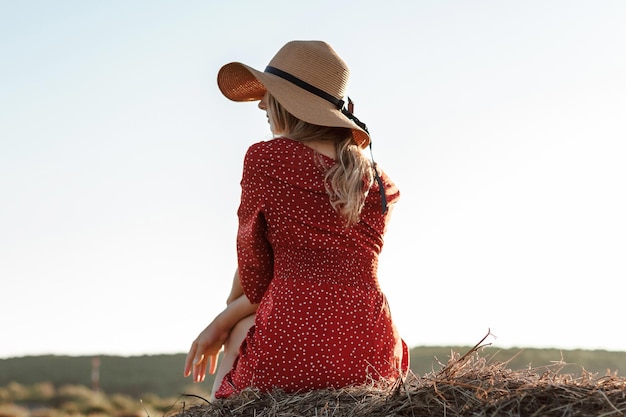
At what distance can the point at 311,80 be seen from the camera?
13.4ft

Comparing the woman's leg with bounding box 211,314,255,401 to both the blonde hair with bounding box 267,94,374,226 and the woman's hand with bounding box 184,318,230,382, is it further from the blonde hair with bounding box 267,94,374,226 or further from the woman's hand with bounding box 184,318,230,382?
the blonde hair with bounding box 267,94,374,226

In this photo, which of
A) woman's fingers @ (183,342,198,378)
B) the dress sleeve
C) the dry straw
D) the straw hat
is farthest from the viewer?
woman's fingers @ (183,342,198,378)

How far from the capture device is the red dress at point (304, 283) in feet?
11.9

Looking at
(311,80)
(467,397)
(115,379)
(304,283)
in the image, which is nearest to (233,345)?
(304,283)

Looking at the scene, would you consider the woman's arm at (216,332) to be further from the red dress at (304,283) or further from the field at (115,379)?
the field at (115,379)

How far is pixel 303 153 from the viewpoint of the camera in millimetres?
3764

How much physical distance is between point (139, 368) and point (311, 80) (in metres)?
19.9

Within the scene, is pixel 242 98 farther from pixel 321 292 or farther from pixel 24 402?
pixel 24 402

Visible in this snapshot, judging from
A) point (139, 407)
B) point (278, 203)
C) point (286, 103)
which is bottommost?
point (139, 407)

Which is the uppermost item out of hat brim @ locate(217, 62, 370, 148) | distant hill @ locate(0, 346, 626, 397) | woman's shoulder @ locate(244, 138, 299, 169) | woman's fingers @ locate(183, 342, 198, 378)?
hat brim @ locate(217, 62, 370, 148)

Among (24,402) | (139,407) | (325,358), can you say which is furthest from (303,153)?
(24,402)

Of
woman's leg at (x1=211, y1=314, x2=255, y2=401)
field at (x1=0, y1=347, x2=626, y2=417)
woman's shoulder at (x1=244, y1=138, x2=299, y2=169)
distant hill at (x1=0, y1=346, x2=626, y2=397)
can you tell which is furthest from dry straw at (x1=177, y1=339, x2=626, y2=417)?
distant hill at (x1=0, y1=346, x2=626, y2=397)

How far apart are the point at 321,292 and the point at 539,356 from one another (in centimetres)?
1850

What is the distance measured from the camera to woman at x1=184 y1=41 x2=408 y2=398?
3.64m
